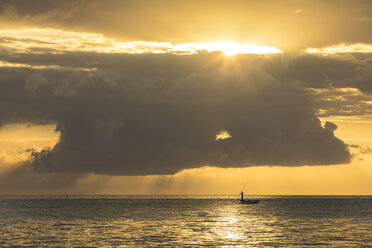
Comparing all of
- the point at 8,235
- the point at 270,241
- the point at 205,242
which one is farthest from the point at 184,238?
the point at 8,235

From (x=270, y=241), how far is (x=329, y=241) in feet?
33.4

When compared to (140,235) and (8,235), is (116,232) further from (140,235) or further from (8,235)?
(8,235)

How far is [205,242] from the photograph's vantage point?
84000mm

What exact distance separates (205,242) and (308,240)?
60.9ft

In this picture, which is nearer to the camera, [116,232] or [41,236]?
[41,236]

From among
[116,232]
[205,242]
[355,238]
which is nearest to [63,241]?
[116,232]

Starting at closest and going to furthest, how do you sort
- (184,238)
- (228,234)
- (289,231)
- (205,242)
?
(205,242), (184,238), (228,234), (289,231)

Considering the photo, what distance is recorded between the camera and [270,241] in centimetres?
8544

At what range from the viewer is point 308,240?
88438 millimetres

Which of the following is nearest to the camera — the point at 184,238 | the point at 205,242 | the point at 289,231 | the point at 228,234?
the point at 205,242

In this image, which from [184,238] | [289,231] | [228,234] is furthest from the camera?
[289,231]

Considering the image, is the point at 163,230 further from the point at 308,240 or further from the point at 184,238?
the point at 308,240

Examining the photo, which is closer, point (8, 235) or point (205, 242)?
point (205, 242)

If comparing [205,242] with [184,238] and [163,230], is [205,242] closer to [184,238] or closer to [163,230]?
A: [184,238]
